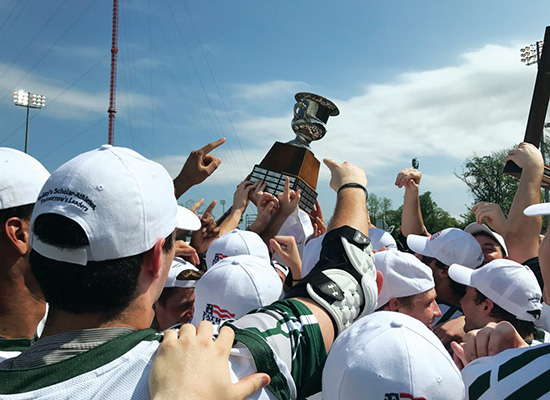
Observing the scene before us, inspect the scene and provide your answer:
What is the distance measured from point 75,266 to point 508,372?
4.97ft

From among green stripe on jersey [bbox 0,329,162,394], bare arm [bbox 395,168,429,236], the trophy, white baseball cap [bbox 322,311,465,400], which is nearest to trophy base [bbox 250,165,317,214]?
the trophy

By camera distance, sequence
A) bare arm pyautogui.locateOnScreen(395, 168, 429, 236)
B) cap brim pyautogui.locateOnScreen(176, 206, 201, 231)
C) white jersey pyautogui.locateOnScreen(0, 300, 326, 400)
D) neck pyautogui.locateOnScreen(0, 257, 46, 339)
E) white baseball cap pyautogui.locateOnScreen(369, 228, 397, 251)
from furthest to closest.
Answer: bare arm pyautogui.locateOnScreen(395, 168, 429, 236) < white baseball cap pyautogui.locateOnScreen(369, 228, 397, 251) < cap brim pyautogui.locateOnScreen(176, 206, 201, 231) < neck pyautogui.locateOnScreen(0, 257, 46, 339) < white jersey pyautogui.locateOnScreen(0, 300, 326, 400)

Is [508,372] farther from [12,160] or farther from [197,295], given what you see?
[12,160]

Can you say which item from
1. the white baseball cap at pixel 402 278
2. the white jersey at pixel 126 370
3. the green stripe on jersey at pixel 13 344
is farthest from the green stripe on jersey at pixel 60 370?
the white baseball cap at pixel 402 278

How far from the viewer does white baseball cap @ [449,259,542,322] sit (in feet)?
10.1

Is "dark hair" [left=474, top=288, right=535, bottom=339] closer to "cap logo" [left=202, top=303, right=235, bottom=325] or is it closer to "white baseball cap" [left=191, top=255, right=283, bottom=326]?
"white baseball cap" [left=191, top=255, right=283, bottom=326]

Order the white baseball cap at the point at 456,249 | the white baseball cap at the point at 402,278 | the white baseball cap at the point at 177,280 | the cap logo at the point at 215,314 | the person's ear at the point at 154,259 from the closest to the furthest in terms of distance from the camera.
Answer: the person's ear at the point at 154,259 < the cap logo at the point at 215,314 < the white baseball cap at the point at 402,278 < the white baseball cap at the point at 177,280 < the white baseball cap at the point at 456,249

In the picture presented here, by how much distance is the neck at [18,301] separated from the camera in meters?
2.08

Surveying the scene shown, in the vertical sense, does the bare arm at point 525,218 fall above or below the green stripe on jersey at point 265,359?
above

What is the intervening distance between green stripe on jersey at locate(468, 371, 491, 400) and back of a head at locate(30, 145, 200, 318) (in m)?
1.29

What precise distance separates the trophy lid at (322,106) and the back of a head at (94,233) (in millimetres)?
3720

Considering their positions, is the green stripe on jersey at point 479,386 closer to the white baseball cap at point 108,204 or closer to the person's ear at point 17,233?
the white baseball cap at point 108,204

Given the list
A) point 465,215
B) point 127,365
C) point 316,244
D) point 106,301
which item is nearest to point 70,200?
point 106,301

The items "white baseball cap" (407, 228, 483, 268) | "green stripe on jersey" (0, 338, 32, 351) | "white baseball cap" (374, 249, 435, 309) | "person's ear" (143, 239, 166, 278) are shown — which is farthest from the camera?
"white baseball cap" (407, 228, 483, 268)
